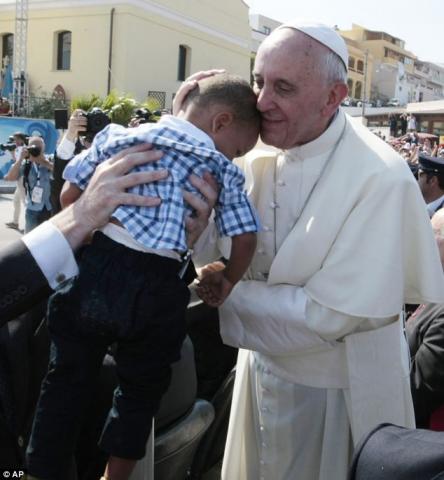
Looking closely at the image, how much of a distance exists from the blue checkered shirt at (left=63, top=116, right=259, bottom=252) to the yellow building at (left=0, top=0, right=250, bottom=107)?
80.1ft

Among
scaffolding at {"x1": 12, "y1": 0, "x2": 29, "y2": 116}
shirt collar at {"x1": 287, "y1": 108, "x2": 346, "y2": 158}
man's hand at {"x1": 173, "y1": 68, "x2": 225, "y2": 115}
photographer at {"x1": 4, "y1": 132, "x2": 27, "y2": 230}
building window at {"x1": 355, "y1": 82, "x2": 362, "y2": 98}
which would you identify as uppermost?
building window at {"x1": 355, "y1": 82, "x2": 362, "y2": 98}

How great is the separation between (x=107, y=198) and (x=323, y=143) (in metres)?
0.81

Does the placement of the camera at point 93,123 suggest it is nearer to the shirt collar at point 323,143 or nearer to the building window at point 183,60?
the shirt collar at point 323,143

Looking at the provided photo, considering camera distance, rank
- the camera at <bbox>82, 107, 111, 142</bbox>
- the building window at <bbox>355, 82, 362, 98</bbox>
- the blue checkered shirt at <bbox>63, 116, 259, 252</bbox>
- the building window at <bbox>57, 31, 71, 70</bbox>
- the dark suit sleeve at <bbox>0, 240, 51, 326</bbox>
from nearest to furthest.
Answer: the dark suit sleeve at <bbox>0, 240, 51, 326</bbox> < the blue checkered shirt at <bbox>63, 116, 259, 252</bbox> < the camera at <bbox>82, 107, 111, 142</bbox> < the building window at <bbox>57, 31, 71, 70</bbox> < the building window at <bbox>355, 82, 362, 98</bbox>

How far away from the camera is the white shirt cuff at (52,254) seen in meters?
1.64

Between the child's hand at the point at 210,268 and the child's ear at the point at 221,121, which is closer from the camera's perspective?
the child's ear at the point at 221,121

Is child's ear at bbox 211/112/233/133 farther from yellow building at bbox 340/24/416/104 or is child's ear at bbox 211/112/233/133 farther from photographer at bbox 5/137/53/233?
yellow building at bbox 340/24/416/104

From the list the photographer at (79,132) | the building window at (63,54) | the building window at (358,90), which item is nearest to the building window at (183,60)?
the building window at (63,54)

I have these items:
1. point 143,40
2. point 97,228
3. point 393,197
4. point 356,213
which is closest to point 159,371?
point 97,228

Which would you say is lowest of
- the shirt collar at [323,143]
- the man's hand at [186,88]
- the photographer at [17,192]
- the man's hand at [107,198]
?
the photographer at [17,192]

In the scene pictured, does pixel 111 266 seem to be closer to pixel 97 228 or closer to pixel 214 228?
pixel 97 228

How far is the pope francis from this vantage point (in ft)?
6.30

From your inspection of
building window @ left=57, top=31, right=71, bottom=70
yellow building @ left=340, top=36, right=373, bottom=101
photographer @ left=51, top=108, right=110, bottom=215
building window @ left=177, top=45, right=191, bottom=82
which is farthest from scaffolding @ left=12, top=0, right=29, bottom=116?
yellow building @ left=340, top=36, right=373, bottom=101

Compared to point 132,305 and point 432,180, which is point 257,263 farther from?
point 432,180
